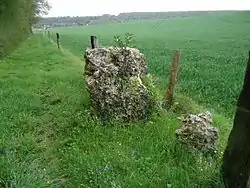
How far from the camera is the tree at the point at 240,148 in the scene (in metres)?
4.96

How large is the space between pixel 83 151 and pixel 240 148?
298 cm

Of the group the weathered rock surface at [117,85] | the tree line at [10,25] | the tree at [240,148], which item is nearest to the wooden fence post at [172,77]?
the weathered rock surface at [117,85]

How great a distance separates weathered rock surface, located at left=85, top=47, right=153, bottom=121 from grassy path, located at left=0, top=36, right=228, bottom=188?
37 centimetres

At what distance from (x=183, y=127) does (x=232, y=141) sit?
2077 mm

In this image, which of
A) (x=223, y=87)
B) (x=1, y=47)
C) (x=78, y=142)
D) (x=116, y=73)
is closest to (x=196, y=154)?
(x=78, y=142)

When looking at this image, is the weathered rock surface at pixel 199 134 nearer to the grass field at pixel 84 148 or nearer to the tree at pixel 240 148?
the grass field at pixel 84 148

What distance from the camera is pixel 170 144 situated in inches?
286

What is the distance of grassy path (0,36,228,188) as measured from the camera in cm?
580

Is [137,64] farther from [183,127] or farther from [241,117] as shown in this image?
[241,117]

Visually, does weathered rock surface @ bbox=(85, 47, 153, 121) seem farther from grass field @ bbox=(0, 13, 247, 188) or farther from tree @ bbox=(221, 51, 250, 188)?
tree @ bbox=(221, 51, 250, 188)

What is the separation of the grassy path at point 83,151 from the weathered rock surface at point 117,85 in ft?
1.22

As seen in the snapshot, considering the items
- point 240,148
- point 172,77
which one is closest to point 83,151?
point 240,148

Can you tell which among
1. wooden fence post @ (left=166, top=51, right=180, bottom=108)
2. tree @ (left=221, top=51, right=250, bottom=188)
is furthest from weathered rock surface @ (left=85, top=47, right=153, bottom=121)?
tree @ (left=221, top=51, right=250, bottom=188)

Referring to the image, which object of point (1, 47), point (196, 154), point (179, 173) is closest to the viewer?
point (179, 173)
